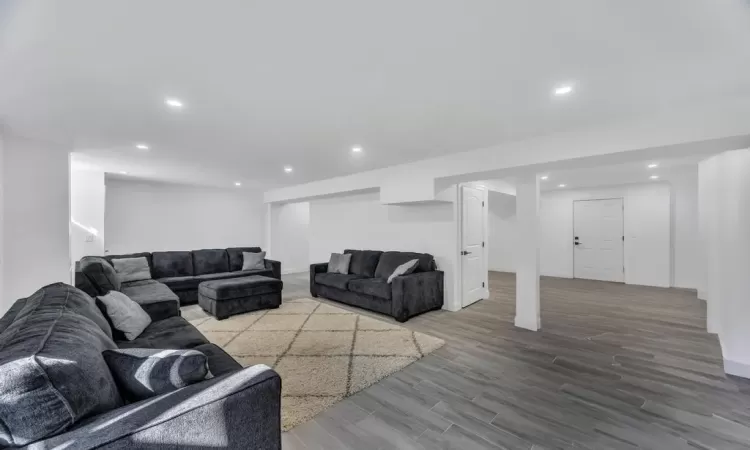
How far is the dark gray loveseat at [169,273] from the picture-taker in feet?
12.1

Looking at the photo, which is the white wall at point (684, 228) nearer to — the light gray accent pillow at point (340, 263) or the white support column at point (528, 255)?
the white support column at point (528, 255)

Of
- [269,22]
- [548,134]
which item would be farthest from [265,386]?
[548,134]

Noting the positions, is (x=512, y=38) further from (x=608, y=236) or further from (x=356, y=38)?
(x=608, y=236)

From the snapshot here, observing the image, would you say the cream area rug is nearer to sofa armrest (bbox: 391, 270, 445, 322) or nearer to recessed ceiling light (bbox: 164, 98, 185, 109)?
sofa armrest (bbox: 391, 270, 445, 322)

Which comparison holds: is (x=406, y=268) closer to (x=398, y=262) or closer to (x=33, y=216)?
(x=398, y=262)

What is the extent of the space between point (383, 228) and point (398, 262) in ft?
3.34

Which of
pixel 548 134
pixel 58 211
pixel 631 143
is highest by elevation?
pixel 548 134

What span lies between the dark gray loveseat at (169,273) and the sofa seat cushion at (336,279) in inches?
45.2

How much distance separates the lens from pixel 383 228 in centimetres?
584

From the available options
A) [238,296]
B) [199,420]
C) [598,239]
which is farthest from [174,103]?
[598,239]

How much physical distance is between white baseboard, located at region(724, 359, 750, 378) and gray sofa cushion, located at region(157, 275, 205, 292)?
653 cm

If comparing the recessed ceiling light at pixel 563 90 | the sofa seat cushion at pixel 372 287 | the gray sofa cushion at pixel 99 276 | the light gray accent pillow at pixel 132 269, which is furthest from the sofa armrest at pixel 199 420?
the light gray accent pillow at pixel 132 269

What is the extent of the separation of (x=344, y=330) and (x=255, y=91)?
2809 millimetres

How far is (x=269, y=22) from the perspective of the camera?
4.78 feet
